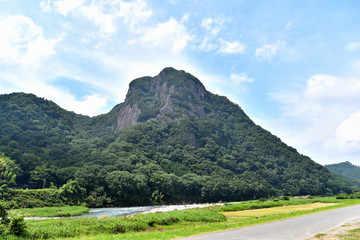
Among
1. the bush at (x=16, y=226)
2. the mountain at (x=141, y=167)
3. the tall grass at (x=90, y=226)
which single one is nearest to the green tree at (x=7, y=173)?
the mountain at (x=141, y=167)

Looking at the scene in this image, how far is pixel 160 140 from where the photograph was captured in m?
188

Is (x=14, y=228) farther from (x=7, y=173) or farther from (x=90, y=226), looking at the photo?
(x=7, y=173)

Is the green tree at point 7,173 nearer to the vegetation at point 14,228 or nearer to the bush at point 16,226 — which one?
Result: the vegetation at point 14,228

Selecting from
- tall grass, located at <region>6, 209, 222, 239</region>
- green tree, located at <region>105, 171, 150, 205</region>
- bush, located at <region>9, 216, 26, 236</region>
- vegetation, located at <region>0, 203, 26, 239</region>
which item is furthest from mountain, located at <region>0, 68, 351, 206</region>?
bush, located at <region>9, 216, 26, 236</region>

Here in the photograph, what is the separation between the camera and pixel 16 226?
1706cm

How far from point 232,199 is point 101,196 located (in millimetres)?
66717

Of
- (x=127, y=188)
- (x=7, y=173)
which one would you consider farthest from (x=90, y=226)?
(x=7, y=173)

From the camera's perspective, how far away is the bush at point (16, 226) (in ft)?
55.5

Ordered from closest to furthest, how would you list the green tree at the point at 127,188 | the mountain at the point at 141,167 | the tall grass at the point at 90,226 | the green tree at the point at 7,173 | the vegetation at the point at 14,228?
the vegetation at the point at 14,228 → the tall grass at the point at 90,226 → the green tree at the point at 7,173 → the green tree at the point at 127,188 → the mountain at the point at 141,167

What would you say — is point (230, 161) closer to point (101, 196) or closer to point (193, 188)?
point (193, 188)

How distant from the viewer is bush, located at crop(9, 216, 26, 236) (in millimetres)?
16922

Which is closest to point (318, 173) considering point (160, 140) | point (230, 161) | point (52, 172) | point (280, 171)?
point (280, 171)

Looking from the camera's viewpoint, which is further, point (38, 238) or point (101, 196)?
point (101, 196)

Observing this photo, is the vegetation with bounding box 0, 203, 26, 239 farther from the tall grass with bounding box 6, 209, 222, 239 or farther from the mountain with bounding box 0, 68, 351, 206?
the mountain with bounding box 0, 68, 351, 206
